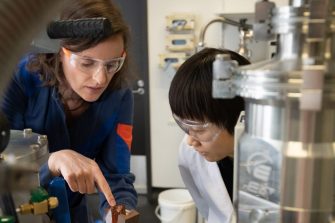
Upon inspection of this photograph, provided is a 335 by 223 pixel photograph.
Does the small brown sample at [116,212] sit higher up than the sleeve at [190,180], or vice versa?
the small brown sample at [116,212]

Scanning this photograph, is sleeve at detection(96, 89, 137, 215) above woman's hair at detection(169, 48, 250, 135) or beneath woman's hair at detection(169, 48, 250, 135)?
beneath

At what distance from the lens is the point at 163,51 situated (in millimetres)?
3074

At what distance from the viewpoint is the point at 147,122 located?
3213 mm

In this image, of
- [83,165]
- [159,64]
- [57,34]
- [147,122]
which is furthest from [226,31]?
[57,34]

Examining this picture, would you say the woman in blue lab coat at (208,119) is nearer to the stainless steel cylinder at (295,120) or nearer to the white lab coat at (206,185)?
the white lab coat at (206,185)

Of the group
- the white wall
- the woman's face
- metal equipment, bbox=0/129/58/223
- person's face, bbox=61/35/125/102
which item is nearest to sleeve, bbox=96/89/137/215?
person's face, bbox=61/35/125/102

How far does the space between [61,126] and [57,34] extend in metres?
0.70

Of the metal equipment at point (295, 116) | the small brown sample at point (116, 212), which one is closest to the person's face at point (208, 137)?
the small brown sample at point (116, 212)

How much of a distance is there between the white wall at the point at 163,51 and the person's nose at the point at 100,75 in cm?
197

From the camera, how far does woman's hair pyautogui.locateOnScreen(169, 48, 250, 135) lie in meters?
0.94

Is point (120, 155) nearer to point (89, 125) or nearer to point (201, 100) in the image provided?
point (89, 125)

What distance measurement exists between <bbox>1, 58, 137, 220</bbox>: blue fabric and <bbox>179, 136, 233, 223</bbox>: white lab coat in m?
0.21

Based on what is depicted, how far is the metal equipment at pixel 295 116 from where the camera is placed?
0.32 m

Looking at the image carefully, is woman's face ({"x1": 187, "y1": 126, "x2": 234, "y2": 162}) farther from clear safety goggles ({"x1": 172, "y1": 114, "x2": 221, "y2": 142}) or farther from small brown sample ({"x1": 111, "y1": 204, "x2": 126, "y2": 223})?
small brown sample ({"x1": 111, "y1": 204, "x2": 126, "y2": 223})
